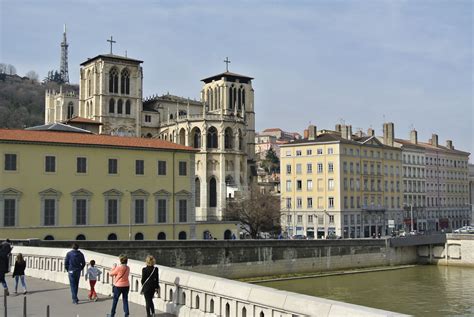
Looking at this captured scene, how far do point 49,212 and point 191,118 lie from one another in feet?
157

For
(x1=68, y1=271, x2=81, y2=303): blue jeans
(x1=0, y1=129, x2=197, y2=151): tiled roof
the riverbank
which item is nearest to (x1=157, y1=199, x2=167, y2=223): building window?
(x1=0, y1=129, x2=197, y2=151): tiled roof

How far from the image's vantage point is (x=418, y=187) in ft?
296

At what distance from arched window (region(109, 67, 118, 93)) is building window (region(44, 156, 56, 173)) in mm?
53324

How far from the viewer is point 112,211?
44344 mm

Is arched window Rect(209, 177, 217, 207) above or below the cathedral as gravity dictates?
below

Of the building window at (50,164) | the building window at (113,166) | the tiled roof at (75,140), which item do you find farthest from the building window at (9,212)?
the building window at (113,166)

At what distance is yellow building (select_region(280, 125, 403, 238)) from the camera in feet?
241

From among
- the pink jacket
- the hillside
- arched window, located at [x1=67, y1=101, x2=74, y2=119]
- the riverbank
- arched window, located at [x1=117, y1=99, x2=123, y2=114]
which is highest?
the hillside

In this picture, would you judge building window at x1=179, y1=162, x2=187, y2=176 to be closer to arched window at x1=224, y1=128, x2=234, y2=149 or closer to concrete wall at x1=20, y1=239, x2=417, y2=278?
concrete wall at x1=20, y1=239, x2=417, y2=278

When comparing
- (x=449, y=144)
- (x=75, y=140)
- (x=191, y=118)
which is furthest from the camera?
(x=449, y=144)

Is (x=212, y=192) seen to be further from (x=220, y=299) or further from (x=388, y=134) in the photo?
(x=220, y=299)

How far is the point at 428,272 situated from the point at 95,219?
1333 inches

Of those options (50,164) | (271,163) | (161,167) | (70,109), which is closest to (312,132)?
(161,167)

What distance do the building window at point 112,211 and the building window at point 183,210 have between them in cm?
613
